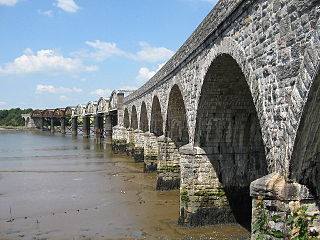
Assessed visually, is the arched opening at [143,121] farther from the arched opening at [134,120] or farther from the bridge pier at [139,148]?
the arched opening at [134,120]

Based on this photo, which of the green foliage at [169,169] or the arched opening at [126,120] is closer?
the green foliage at [169,169]

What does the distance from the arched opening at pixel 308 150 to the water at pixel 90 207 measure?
5.10m

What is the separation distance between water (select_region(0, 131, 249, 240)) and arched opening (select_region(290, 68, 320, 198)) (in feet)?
16.7

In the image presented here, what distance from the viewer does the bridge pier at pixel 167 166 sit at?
1852 cm

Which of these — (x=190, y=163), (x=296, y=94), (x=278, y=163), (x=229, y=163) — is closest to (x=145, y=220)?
(x=190, y=163)

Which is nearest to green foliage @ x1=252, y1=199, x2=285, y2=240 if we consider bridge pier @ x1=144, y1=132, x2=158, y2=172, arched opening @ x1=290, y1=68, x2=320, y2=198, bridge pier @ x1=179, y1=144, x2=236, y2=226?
arched opening @ x1=290, y1=68, x2=320, y2=198

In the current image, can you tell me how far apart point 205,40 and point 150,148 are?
14259 mm

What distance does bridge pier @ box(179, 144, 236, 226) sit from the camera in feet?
39.3

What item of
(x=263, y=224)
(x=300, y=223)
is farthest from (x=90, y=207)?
(x=300, y=223)

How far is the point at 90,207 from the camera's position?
1473 cm

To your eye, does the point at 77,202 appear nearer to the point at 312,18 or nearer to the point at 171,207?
the point at 171,207

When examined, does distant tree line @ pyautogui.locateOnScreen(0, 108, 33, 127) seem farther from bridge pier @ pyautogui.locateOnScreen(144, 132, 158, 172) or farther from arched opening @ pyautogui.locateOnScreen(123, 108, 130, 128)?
bridge pier @ pyautogui.locateOnScreen(144, 132, 158, 172)

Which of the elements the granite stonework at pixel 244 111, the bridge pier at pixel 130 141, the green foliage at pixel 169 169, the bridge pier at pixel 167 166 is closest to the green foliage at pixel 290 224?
the granite stonework at pixel 244 111

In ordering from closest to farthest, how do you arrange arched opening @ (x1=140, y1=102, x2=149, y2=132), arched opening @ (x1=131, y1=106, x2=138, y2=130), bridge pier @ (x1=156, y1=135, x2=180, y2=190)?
bridge pier @ (x1=156, y1=135, x2=180, y2=190) < arched opening @ (x1=140, y1=102, x2=149, y2=132) < arched opening @ (x1=131, y1=106, x2=138, y2=130)
